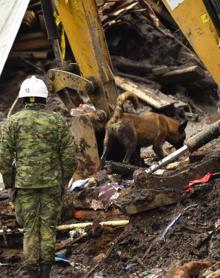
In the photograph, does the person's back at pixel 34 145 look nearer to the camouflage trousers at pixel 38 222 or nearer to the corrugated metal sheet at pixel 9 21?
the camouflage trousers at pixel 38 222

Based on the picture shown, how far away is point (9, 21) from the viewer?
14.1 m

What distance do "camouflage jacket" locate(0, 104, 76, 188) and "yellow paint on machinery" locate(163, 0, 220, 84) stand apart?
1509 mm

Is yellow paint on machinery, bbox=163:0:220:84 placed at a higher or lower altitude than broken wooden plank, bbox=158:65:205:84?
higher

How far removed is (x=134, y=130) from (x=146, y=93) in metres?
4.57

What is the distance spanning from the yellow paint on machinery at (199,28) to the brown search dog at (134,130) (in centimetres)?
339

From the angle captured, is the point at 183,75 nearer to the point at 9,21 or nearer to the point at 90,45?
the point at 9,21

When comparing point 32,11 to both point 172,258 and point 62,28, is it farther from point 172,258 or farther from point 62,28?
point 172,258

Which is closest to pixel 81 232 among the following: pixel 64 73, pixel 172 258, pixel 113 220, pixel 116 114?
pixel 113 220

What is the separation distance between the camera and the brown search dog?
991cm

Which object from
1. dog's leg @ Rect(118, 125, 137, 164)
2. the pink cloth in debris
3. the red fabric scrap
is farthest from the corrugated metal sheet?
the red fabric scrap

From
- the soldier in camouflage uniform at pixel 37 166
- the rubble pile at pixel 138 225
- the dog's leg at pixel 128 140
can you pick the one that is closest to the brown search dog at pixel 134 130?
the dog's leg at pixel 128 140

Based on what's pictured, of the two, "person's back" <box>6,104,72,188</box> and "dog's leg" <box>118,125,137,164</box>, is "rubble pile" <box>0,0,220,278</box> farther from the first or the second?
"person's back" <box>6,104,72,188</box>

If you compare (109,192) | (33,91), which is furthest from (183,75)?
(33,91)

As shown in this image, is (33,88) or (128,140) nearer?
(33,88)
